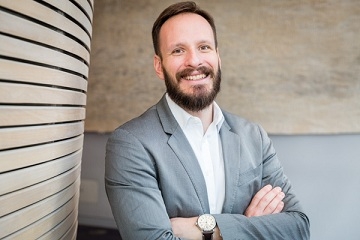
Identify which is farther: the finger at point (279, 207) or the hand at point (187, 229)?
the finger at point (279, 207)

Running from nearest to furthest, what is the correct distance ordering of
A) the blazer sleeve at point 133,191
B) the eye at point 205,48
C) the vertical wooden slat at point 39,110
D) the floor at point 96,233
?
the vertical wooden slat at point 39,110
the blazer sleeve at point 133,191
the eye at point 205,48
the floor at point 96,233

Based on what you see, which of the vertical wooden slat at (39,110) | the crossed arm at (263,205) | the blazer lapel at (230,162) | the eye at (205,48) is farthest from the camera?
the eye at (205,48)

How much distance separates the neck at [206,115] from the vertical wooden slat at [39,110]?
0.55 m

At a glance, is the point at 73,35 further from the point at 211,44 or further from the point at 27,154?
the point at 211,44

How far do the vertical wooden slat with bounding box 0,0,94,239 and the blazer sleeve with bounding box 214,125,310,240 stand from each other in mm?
669

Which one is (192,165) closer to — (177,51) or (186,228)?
(186,228)

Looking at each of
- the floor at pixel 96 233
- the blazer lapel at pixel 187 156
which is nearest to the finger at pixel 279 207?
the blazer lapel at pixel 187 156

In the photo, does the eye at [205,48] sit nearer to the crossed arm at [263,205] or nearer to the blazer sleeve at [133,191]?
the blazer sleeve at [133,191]

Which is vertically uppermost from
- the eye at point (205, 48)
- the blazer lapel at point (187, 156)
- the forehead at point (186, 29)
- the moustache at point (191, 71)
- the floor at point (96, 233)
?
the forehead at point (186, 29)

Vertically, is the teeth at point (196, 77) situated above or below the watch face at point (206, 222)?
above

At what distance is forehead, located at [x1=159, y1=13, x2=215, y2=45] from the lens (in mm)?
1675

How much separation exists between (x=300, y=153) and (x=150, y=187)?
83.7 inches

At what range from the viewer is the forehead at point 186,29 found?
5.49 ft

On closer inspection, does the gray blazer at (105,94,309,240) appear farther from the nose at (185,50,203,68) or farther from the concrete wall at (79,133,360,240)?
the concrete wall at (79,133,360,240)
